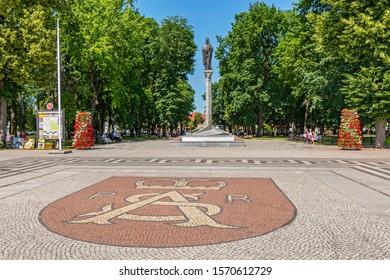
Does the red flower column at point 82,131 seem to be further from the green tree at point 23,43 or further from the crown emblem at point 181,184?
the crown emblem at point 181,184

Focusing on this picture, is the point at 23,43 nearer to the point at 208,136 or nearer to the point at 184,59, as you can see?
the point at 208,136

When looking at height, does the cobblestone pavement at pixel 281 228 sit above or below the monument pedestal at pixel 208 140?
below

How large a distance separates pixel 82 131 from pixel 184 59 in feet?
113

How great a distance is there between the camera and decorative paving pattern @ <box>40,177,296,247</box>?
17.7 feet

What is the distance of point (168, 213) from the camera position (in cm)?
680

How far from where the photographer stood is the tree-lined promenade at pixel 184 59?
25688 millimetres

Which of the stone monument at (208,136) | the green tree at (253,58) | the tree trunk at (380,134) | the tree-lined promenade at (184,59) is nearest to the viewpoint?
the tree-lined promenade at (184,59)

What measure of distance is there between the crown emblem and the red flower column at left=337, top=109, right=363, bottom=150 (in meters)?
17.3

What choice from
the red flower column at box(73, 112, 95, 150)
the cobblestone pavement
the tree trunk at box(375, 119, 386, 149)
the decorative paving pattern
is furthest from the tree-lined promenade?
the decorative paving pattern

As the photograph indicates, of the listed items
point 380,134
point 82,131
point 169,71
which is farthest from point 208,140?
point 169,71

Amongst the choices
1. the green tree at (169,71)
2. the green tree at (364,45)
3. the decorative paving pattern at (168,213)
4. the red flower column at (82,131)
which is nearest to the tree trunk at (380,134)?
the green tree at (364,45)

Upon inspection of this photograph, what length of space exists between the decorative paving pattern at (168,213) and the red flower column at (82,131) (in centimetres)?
1683

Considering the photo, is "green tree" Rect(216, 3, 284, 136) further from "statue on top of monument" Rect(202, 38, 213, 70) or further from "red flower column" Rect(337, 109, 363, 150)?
"red flower column" Rect(337, 109, 363, 150)

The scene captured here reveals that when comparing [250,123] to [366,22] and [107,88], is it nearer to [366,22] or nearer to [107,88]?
[107,88]
